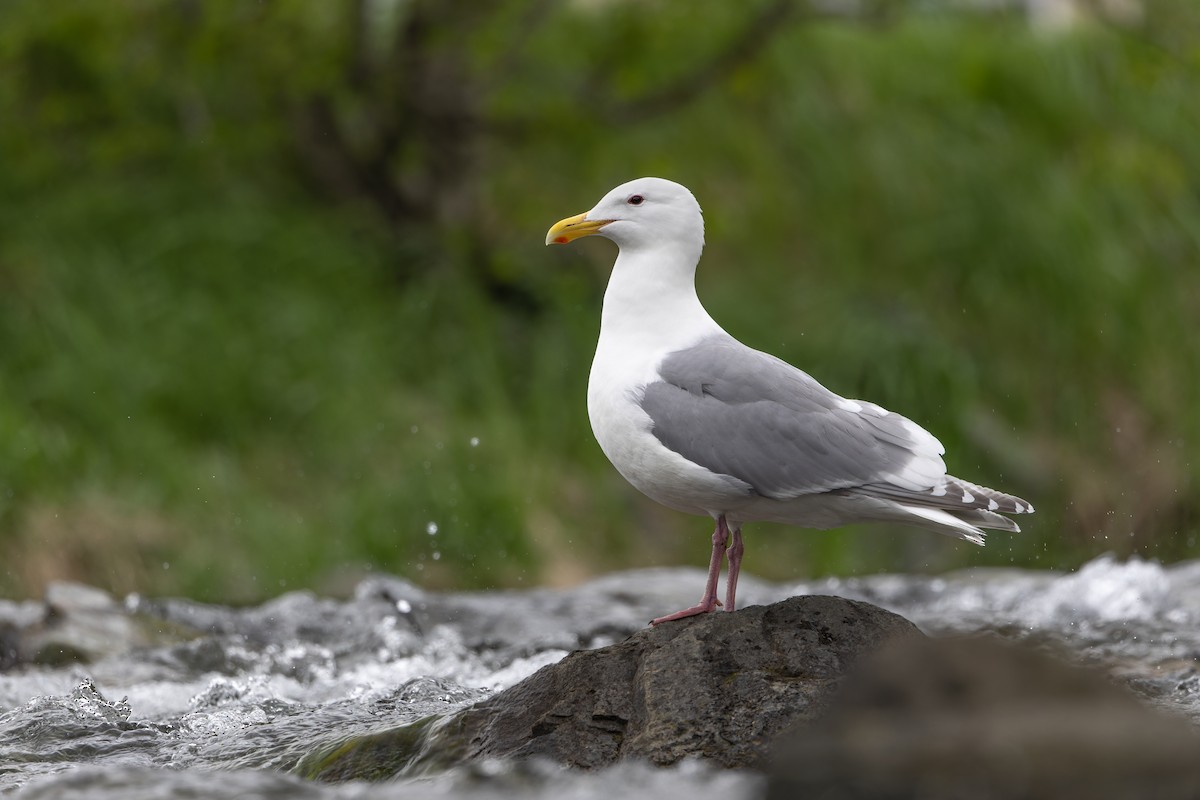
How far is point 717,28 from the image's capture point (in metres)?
10.8

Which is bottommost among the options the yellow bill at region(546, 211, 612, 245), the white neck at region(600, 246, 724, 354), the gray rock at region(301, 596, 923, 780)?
the gray rock at region(301, 596, 923, 780)

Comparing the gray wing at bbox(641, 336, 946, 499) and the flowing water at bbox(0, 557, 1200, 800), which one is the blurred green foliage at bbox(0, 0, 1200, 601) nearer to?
the flowing water at bbox(0, 557, 1200, 800)

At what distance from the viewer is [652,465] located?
413 centimetres

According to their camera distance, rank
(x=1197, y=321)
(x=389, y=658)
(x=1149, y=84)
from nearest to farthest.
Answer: (x=389, y=658) → (x=1197, y=321) → (x=1149, y=84)

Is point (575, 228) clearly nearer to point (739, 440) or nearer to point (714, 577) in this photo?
point (739, 440)

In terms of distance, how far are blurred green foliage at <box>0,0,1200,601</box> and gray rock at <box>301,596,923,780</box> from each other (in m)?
4.02

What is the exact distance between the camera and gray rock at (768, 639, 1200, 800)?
2600mm

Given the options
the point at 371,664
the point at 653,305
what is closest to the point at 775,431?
the point at 653,305

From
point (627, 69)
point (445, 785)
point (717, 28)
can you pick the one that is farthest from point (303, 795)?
point (717, 28)

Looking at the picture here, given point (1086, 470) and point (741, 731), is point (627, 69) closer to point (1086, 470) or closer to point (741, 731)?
point (1086, 470)

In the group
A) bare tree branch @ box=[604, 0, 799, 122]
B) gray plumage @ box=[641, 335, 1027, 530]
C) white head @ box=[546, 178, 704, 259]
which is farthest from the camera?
bare tree branch @ box=[604, 0, 799, 122]

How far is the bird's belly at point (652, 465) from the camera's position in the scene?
4.09m

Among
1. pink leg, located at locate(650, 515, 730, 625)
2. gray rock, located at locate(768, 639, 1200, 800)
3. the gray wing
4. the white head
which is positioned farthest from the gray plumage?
gray rock, located at locate(768, 639, 1200, 800)

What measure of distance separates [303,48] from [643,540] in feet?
11.8
